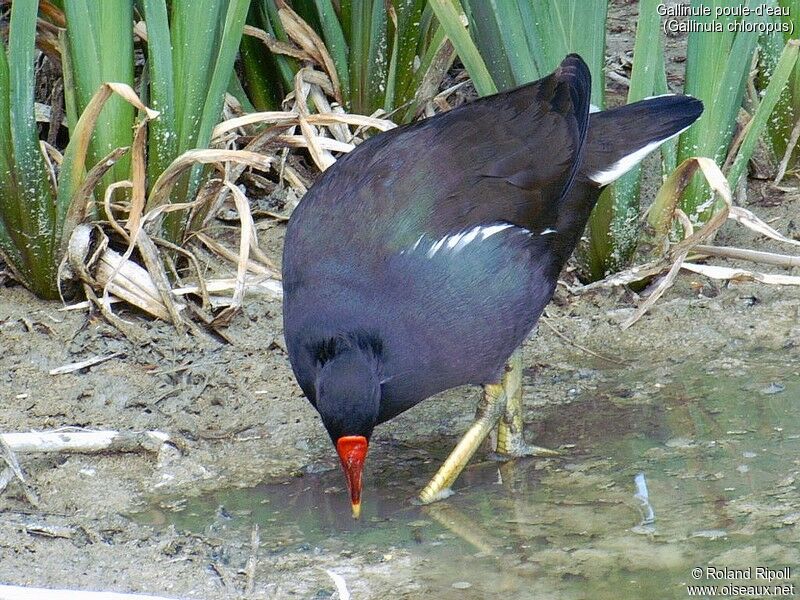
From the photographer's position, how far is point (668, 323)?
13.1ft

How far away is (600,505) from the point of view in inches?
118

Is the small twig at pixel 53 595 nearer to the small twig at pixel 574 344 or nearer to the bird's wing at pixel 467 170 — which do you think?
the bird's wing at pixel 467 170

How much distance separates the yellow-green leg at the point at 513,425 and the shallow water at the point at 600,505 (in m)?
0.05

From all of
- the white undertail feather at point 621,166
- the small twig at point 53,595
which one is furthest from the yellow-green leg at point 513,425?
the small twig at point 53,595

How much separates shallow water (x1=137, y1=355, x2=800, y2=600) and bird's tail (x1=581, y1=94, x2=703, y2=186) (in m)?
0.64

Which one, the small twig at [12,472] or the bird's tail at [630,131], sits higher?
the bird's tail at [630,131]

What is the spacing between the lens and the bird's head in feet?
9.25

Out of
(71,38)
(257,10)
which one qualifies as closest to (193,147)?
(71,38)

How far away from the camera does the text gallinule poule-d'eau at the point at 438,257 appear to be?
117 inches

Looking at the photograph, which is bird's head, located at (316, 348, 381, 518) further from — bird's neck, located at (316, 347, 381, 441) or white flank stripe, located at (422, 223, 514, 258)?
white flank stripe, located at (422, 223, 514, 258)

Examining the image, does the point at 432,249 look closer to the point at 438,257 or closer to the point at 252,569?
the point at 438,257

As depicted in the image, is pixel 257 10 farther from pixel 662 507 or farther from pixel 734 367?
pixel 662 507

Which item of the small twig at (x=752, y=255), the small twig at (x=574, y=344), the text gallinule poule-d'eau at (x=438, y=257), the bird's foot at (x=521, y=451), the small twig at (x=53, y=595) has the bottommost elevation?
the bird's foot at (x=521, y=451)

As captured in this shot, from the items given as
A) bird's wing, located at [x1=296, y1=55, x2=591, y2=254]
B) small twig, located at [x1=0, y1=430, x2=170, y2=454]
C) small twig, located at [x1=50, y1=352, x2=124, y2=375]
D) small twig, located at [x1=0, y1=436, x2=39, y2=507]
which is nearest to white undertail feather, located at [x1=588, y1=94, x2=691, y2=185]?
bird's wing, located at [x1=296, y1=55, x2=591, y2=254]
